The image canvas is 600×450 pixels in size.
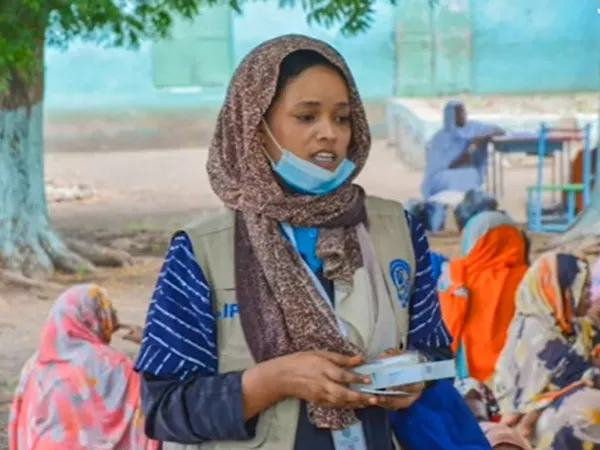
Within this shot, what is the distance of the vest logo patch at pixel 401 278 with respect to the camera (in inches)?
51.4

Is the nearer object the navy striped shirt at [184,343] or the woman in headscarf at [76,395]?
the navy striped shirt at [184,343]

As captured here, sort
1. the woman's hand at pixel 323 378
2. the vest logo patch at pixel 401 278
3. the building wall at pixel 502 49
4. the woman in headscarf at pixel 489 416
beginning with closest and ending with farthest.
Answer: the woman's hand at pixel 323 378 → the vest logo patch at pixel 401 278 → the woman in headscarf at pixel 489 416 → the building wall at pixel 502 49

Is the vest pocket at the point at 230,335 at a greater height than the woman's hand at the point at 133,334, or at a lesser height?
greater

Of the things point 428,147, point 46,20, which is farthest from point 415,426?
point 428,147

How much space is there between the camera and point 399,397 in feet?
4.00

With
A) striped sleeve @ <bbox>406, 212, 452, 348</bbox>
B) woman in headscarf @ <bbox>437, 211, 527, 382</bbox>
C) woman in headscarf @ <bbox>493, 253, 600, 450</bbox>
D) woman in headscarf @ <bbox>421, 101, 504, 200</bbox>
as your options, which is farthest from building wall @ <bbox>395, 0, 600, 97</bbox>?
striped sleeve @ <bbox>406, 212, 452, 348</bbox>

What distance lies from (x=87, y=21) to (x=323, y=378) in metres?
2.93

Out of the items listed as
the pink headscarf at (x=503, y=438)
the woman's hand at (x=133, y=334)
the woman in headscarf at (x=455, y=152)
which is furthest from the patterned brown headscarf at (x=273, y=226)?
the woman in headscarf at (x=455, y=152)

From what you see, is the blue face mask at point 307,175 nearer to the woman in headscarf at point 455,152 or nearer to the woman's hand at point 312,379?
the woman's hand at point 312,379

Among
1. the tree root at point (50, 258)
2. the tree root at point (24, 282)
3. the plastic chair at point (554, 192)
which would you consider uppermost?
the plastic chair at point (554, 192)

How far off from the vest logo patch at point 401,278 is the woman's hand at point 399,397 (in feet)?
0.27

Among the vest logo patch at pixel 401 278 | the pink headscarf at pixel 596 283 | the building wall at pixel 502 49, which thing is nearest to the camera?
the vest logo patch at pixel 401 278

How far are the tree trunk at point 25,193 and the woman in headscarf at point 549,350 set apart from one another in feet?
Answer: 4.78

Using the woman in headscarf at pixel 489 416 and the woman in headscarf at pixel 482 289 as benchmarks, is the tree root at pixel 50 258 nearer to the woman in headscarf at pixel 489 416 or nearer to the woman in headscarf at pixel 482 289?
the woman in headscarf at pixel 482 289
